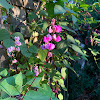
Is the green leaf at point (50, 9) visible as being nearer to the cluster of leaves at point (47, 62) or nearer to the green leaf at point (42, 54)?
the cluster of leaves at point (47, 62)

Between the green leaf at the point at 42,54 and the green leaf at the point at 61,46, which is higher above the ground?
the green leaf at the point at 61,46

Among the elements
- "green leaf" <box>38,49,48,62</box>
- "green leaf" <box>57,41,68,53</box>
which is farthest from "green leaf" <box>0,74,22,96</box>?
"green leaf" <box>57,41,68,53</box>

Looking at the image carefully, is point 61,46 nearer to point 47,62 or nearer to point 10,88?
point 47,62

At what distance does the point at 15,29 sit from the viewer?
Result: 1056 millimetres

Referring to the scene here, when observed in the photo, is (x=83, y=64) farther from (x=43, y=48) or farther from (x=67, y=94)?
(x=43, y=48)

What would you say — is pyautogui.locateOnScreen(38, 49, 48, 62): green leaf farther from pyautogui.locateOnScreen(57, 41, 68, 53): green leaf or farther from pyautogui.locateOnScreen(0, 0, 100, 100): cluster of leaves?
pyautogui.locateOnScreen(57, 41, 68, 53): green leaf

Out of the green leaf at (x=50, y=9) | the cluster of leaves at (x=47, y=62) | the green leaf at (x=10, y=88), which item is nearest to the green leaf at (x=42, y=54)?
the cluster of leaves at (x=47, y=62)

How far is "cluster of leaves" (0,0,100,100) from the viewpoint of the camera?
0.51 metres

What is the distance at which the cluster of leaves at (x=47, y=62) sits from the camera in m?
0.51

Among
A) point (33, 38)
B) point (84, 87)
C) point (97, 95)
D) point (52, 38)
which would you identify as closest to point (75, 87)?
point (84, 87)

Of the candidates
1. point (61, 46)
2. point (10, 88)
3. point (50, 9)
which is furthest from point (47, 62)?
point (10, 88)

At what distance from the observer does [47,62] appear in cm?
141

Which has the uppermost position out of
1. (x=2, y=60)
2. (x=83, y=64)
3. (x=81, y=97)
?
(x=2, y=60)

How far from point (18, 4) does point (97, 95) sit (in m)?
2.39
